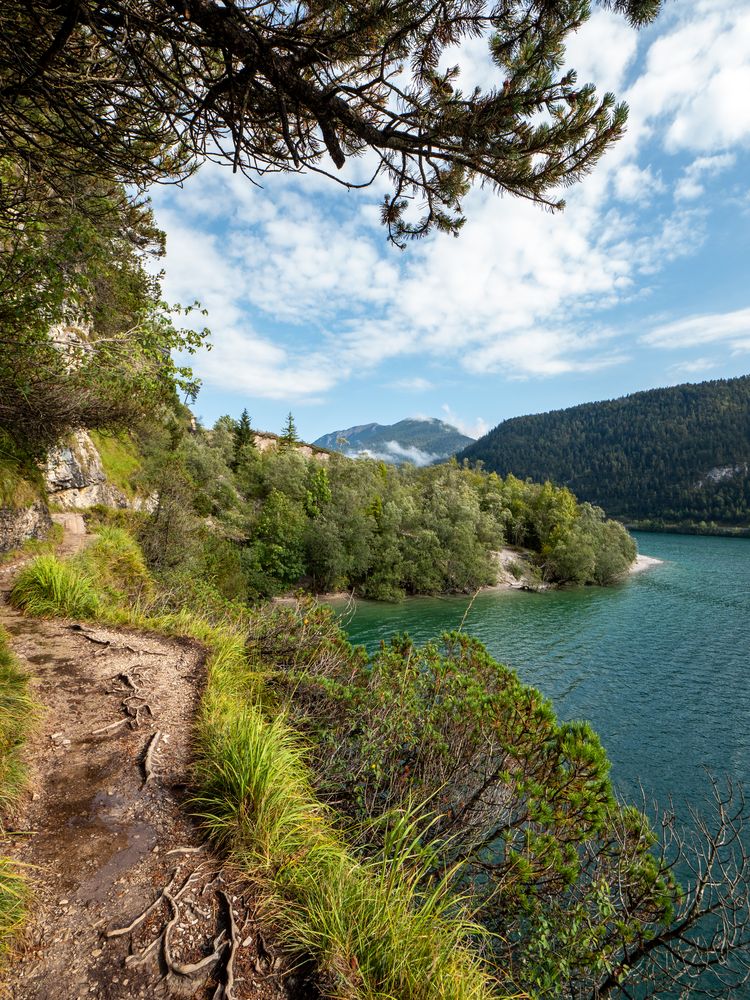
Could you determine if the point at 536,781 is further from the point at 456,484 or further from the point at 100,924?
the point at 456,484

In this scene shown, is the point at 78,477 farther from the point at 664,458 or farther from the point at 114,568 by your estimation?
the point at 664,458

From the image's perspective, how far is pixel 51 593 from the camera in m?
7.59

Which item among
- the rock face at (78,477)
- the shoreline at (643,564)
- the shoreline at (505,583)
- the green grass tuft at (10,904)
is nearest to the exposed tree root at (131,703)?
the green grass tuft at (10,904)

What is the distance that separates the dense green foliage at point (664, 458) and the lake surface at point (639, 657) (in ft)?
280

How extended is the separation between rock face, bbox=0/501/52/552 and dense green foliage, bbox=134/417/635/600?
280 inches

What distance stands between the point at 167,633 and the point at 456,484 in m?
52.0

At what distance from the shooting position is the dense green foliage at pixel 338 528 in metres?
23.5

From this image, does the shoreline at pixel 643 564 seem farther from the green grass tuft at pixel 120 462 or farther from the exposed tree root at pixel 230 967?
the exposed tree root at pixel 230 967

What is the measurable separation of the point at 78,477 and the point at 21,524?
3.88 meters

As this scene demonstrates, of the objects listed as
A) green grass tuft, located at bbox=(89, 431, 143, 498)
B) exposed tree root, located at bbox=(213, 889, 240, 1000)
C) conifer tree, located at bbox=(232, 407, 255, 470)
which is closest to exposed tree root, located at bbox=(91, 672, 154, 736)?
exposed tree root, located at bbox=(213, 889, 240, 1000)

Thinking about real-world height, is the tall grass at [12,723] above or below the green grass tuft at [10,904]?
above

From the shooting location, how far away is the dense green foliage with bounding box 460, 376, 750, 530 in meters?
122

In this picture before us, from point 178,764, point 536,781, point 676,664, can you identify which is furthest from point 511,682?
point 676,664

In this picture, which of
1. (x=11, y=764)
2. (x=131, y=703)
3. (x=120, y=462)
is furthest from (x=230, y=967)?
(x=120, y=462)
